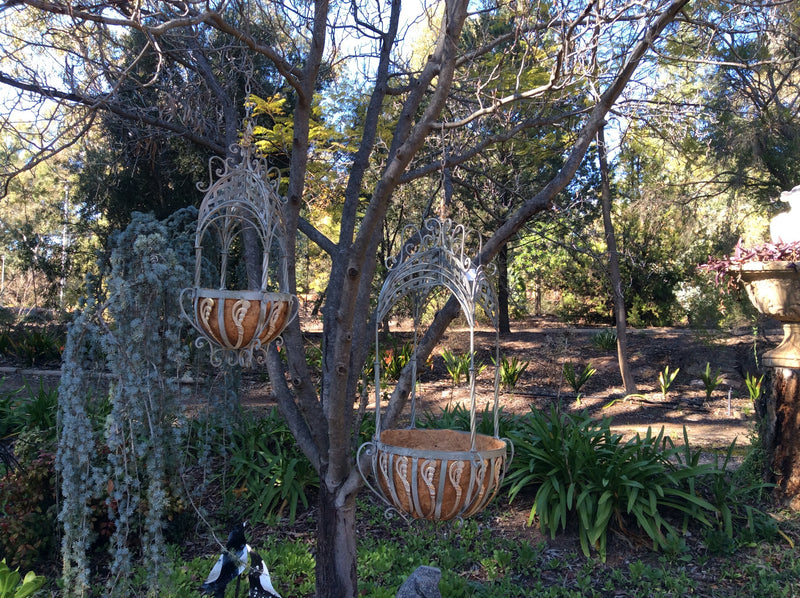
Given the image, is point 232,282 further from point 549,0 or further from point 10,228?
point 10,228

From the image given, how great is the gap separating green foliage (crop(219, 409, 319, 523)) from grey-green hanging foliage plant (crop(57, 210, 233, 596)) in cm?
91

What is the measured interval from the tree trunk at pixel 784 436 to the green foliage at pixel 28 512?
5.58 m

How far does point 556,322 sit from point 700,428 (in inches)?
353

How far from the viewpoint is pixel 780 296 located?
15.6 ft

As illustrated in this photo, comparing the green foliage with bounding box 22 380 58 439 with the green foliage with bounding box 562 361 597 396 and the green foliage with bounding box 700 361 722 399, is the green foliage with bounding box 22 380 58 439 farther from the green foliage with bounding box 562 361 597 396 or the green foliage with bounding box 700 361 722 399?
the green foliage with bounding box 700 361 722 399

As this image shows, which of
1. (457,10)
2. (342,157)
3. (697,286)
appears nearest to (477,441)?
(457,10)

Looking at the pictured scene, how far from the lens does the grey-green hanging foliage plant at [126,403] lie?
339cm

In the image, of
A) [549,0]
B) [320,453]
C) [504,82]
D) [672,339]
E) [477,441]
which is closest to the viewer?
[477,441]

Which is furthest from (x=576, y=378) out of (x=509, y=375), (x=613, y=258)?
(x=613, y=258)

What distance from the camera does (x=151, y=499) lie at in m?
3.50

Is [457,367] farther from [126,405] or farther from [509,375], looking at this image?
[126,405]

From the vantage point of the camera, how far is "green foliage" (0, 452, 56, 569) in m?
4.07

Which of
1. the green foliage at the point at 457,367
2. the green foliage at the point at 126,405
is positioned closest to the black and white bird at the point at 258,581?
the green foliage at the point at 126,405

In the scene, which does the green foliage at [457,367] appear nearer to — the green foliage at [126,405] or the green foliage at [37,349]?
the green foliage at [126,405]
